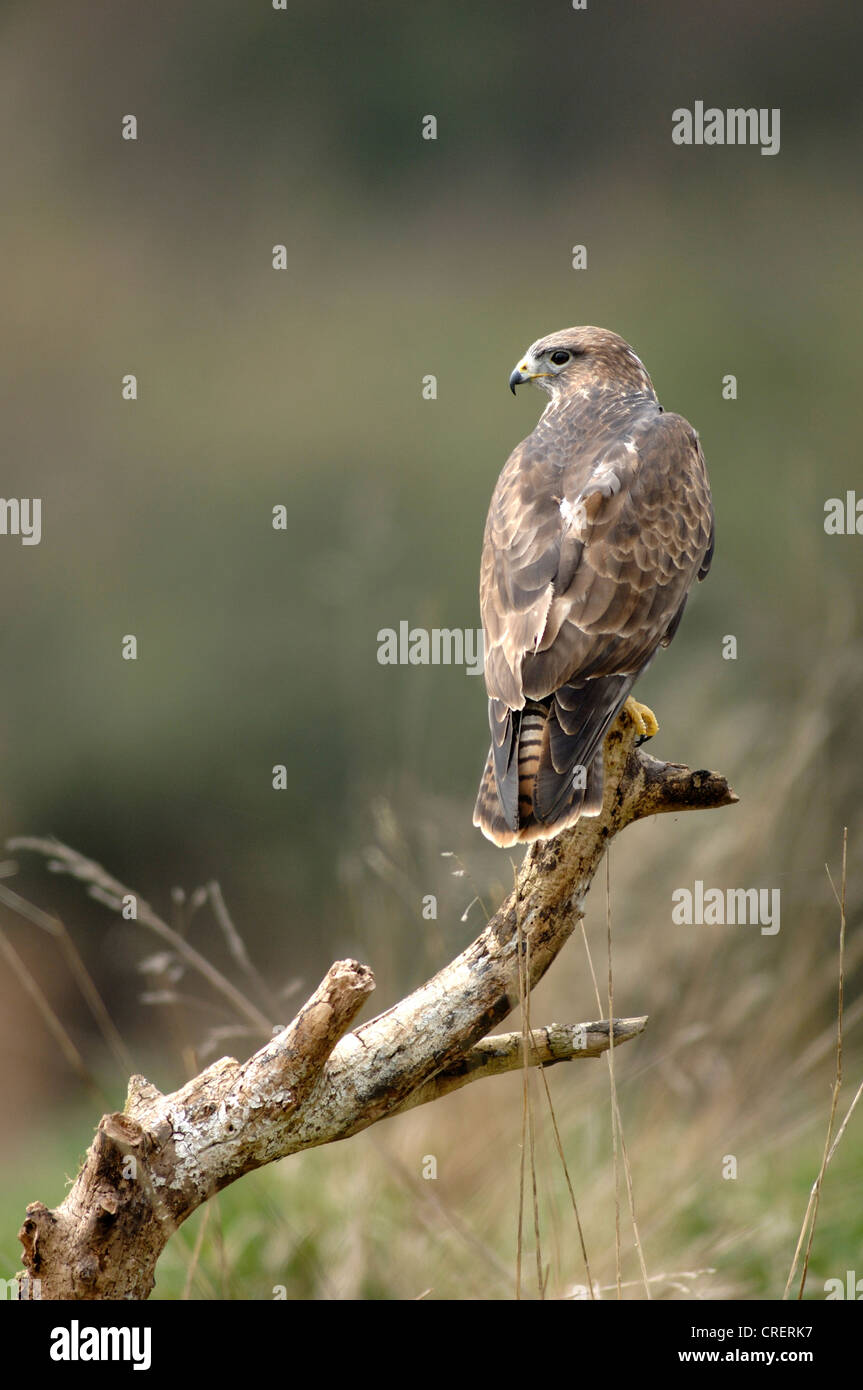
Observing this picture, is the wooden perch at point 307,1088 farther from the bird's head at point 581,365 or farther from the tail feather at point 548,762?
the bird's head at point 581,365

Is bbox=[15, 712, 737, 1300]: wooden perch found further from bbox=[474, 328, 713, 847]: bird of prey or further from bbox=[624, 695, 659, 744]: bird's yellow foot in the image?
bbox=[624, 695, 659, 744]: bird's yellow foot

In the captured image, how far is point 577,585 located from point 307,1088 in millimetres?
1383

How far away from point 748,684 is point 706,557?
404 cm

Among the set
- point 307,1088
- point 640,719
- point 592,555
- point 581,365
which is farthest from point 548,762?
point 581,365

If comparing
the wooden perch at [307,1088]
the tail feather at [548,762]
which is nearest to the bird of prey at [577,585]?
the tail feather at [548,762]

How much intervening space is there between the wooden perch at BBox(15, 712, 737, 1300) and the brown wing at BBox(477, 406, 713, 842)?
0.27m

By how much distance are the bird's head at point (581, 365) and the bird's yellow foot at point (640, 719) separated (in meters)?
1.07

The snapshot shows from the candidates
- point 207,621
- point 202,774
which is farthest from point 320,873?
point 207,621

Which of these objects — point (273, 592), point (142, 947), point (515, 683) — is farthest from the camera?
point (273, 592)

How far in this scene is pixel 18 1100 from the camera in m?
8.85

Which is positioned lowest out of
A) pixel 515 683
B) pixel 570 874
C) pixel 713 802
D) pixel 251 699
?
pixel 570 874

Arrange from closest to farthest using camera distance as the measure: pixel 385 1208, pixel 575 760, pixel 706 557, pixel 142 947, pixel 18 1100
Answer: pixel 575 760
pixel 706 557
pixel 385 1208
pixel 142 947
pixel 18 1100

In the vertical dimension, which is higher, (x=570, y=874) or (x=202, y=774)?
(x=202, y=774)

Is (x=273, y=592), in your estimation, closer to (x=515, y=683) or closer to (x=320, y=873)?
(x=320, y=873)
